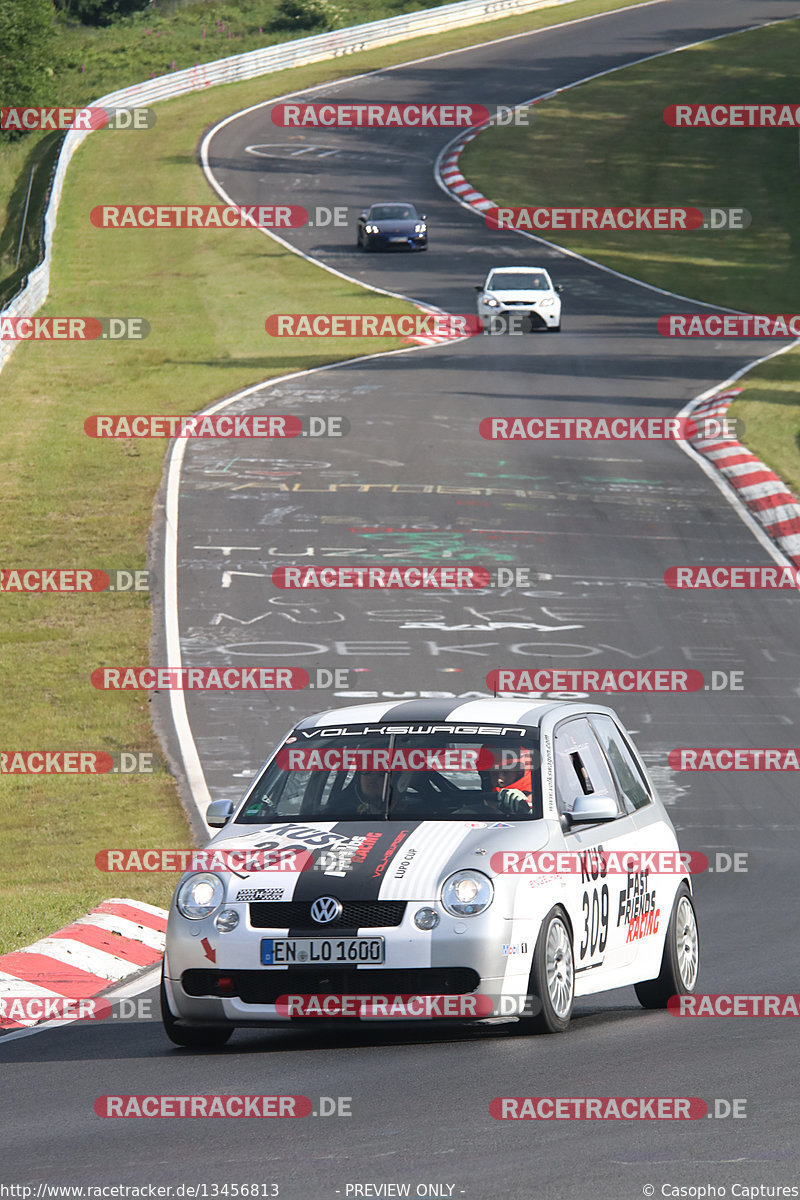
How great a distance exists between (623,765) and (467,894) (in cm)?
212

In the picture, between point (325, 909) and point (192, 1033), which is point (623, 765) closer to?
point (325, 909)

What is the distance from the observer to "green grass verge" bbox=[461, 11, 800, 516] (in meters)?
49.6

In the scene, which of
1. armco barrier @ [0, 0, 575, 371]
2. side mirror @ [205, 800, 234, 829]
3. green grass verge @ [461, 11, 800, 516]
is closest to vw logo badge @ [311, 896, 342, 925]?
side mirror @ [205, 800, 234, 829]

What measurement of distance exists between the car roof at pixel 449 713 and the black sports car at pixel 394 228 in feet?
137

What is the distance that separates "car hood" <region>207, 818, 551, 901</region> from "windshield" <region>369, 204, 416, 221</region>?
4330 cm

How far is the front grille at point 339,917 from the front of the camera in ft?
27.5

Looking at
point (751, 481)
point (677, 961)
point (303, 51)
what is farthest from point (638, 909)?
point (303, 51)

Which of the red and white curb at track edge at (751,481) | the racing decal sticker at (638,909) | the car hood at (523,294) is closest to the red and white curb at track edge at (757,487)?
the red and white curb at track edge at (751,481)

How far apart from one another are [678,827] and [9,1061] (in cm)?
820

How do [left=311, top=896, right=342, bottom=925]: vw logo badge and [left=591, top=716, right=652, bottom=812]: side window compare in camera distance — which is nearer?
[left=311, top=896, right=342, bottom=925]: vw logo badge

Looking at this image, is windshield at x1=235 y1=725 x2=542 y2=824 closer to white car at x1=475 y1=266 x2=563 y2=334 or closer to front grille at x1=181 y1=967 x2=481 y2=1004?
front grille at x1=181 y1=967 x2=481 y2=1004

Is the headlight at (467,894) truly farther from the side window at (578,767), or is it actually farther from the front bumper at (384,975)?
the side window at (578,767)

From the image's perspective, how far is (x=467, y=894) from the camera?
840 cm

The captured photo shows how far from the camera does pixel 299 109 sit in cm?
6956
